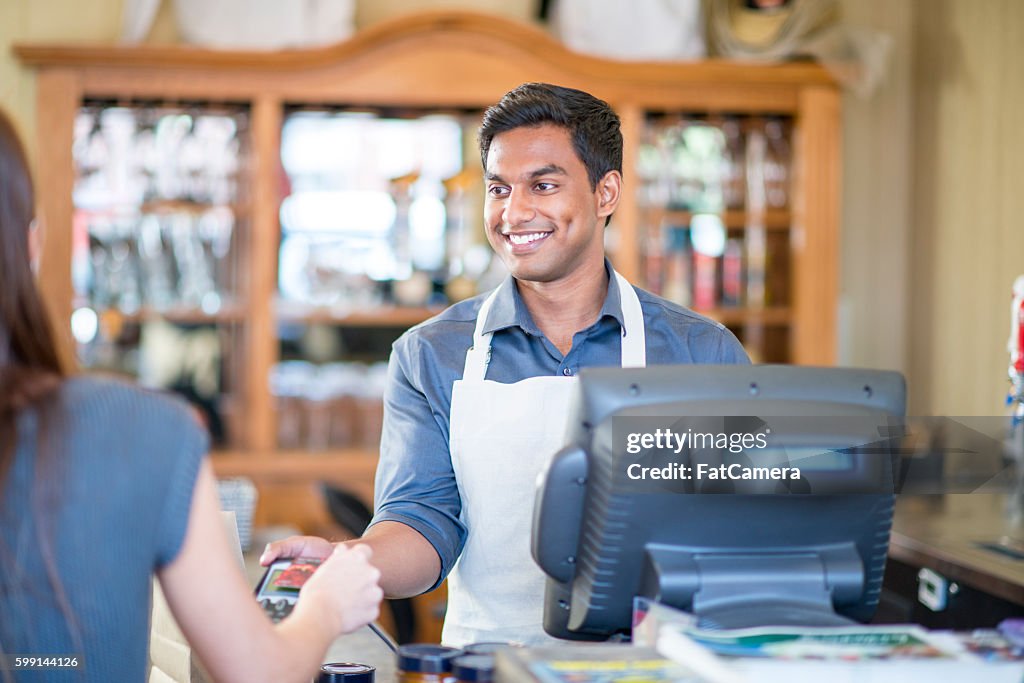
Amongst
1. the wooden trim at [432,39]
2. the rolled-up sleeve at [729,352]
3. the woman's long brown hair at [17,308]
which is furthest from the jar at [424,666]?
the wooden trim at [432,39]

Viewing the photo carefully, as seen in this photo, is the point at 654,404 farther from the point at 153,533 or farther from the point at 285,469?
the point at 285,469

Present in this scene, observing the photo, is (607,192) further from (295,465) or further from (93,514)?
(295,465)

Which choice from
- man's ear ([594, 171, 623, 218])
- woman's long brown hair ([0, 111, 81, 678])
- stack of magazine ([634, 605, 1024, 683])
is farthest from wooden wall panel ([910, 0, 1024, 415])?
woman's long brown hair ([0, 111, 81, 678])

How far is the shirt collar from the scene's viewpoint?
2041mm

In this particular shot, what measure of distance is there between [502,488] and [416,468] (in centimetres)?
15

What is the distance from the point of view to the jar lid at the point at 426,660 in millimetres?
1297

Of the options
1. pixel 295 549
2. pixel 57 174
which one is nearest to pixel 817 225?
pixel 57 174

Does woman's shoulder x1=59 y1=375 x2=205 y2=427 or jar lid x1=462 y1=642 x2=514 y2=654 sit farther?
jar lid x1=462 y1=642 x2=514 y2=654

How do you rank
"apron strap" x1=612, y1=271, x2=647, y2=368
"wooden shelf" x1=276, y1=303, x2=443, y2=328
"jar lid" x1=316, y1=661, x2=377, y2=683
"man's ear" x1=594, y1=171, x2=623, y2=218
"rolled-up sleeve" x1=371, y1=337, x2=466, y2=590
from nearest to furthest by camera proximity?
"jar lid" x1=316, y1=661, x2=377, y2=683, "rolled-up sleeve" x1=371, y1=337, x2=466, y2=590, "apron strap" x1=612, y1=271, x2=647, y2=368, "man's ear" x1=594, y1=171, x2=623, y2=218, "wooden shelf" x1=276, y1=303, x2=443, y2=328

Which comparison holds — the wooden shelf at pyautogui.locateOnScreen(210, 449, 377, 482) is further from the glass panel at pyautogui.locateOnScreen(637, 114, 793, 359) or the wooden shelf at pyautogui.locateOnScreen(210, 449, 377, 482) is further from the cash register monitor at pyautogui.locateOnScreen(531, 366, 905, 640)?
the cash register monitor at pyautogui.locateOnScreen(531, 366, 905, 640)

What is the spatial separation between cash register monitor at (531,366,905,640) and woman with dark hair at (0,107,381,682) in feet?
1.16

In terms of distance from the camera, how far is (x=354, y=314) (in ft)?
14.6

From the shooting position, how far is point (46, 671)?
1.16 metres

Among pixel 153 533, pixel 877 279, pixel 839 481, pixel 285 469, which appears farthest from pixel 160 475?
pixel 877 279
